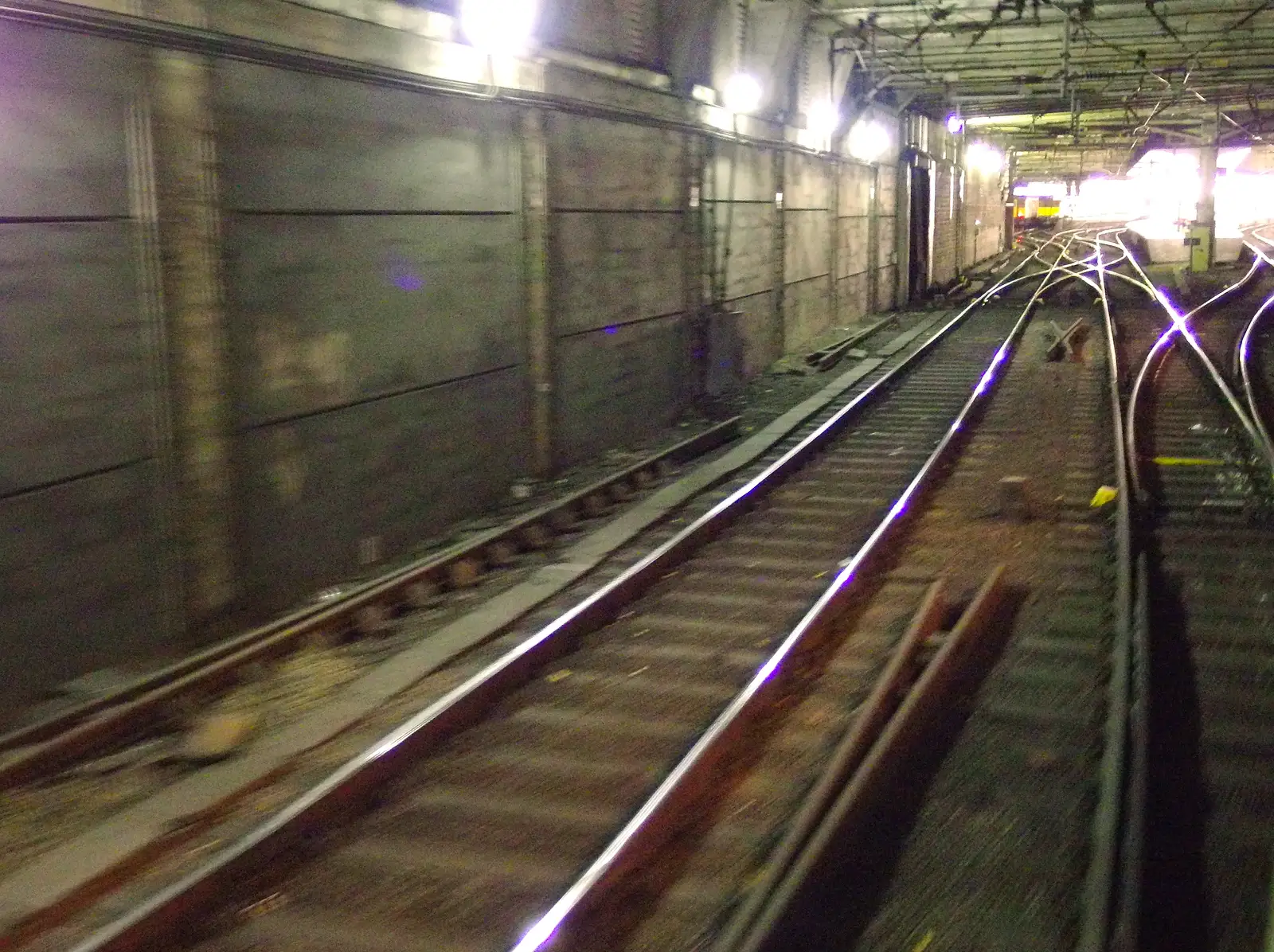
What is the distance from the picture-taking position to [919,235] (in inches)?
1080

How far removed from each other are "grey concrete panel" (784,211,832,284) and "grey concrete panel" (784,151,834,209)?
16 cm

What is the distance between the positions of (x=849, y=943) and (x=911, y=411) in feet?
33.6

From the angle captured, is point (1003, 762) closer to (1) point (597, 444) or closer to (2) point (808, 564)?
(2) point (808, 564)

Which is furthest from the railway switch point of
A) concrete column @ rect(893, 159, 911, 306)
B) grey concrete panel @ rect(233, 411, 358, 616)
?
concrete column @ rect(893, 159, 911, 306)

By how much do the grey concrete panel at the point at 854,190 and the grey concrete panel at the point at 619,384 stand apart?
28.6 ft

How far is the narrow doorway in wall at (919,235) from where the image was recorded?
87.8 feet

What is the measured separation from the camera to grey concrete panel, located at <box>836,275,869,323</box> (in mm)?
21250

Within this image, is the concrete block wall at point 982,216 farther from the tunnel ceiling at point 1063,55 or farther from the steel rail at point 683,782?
the steel rail at point 683,782

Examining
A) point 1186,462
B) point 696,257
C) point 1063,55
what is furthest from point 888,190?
point 1186,462

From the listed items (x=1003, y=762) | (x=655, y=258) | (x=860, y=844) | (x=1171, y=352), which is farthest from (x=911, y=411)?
(x=860, y=844)

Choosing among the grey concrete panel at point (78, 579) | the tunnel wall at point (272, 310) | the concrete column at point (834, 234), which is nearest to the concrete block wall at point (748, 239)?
the tunnel wall at point (272, 310)

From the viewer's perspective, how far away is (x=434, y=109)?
8.26 meters

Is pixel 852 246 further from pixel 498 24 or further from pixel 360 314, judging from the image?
pixel 360 314

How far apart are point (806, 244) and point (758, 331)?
3.01m
